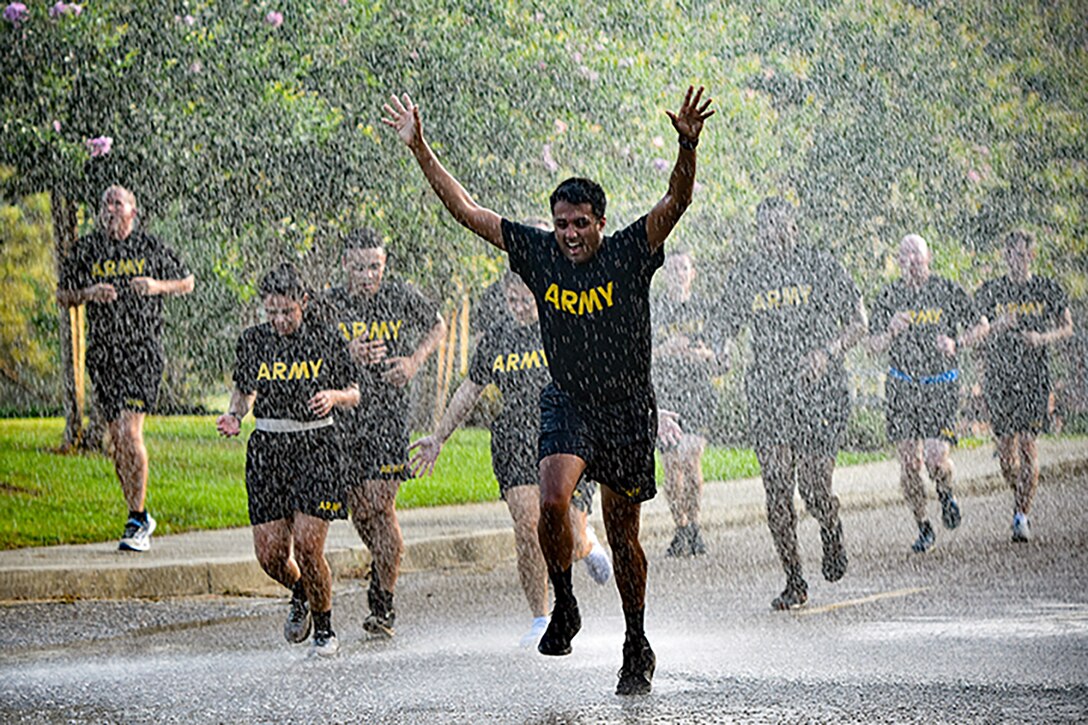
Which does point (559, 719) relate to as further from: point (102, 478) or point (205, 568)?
point (102, 478)

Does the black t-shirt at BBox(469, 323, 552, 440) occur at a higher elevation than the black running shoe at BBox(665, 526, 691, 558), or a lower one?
higher

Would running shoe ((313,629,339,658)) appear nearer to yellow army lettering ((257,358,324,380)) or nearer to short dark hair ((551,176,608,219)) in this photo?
yellow army lettering ((257,358,324,380))

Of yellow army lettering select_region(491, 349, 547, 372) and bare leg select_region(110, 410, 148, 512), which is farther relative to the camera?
bare leg select_region(110, 410, 148, 512)

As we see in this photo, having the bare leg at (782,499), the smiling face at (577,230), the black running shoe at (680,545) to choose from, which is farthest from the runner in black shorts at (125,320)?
the smiling face at (577,230)

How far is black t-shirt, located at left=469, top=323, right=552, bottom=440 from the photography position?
8.55 meters

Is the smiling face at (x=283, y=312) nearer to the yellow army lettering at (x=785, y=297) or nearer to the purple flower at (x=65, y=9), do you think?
the yellow army lettering at (x=785, y=297)

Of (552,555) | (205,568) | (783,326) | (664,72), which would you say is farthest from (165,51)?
(552,555)

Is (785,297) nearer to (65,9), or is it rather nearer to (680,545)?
(680,545)

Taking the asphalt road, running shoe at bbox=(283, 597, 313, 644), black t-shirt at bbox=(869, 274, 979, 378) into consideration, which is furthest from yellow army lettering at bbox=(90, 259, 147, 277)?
black t-shirt at bbox=(869, 274, 979, 378)

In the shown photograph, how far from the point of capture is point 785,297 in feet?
31.3

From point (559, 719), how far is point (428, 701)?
0.60 meters

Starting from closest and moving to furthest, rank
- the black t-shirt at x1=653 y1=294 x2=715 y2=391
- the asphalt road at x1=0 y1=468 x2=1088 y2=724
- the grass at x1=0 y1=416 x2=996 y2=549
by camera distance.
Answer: the asphalt road at x1=0 y1=468 x2=1088 y2=724 < the black t-shirt at x1=653 y1=294 x2=715 y2=391 < the grass at x1=0 y1=416 x2=996 y2=549

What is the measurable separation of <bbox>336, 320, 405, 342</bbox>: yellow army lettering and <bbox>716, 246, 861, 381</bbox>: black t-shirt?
1737 millimetres

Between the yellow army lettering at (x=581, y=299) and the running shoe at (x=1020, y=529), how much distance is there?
6456mm
